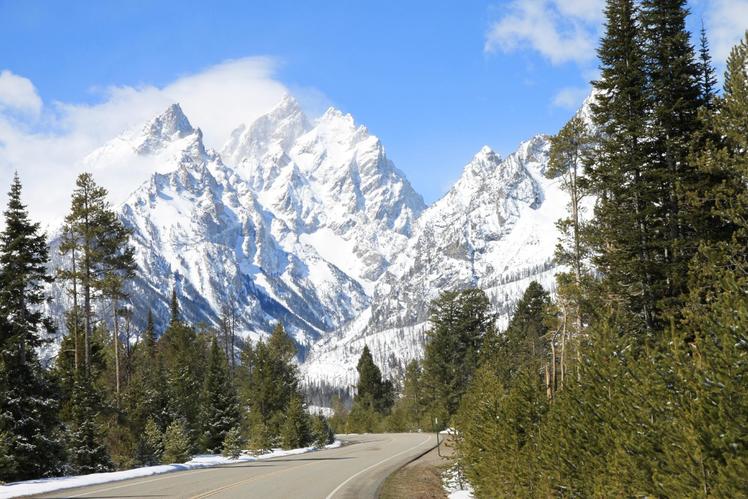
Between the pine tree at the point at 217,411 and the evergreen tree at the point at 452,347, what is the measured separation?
29201 millimetres

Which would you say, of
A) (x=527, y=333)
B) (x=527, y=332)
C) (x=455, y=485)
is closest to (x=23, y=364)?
(x=455, y=485)

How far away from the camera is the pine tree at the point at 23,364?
81.7ft

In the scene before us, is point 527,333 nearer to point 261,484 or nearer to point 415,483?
point 415,483

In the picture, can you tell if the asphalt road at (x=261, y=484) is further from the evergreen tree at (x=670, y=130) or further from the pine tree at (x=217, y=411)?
the pine tree at (x=217, y=411)

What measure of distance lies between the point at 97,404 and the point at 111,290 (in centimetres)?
905

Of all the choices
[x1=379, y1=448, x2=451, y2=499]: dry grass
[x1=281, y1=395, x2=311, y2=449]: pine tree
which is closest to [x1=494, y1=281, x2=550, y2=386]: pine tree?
[x1=281, y1=395, x2=311, y2=449]: pine tree

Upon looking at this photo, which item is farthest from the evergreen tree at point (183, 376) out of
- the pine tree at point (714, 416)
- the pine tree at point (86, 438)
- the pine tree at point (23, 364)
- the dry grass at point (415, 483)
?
the pine tree at point (714, 416)

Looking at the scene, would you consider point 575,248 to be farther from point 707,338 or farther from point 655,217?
point 707,338

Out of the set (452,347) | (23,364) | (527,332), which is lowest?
(452,347)

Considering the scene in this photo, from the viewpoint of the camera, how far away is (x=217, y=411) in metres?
46.0

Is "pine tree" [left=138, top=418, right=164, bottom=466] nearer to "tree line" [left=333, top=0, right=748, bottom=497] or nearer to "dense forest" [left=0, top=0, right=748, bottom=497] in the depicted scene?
"dense forest" [left=0, top=0, right=748, bottom=497]

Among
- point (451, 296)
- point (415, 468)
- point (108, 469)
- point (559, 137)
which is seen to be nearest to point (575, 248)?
point (559, 137)

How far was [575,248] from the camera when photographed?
30578mm

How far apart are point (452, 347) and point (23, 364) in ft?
182
